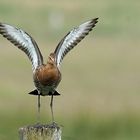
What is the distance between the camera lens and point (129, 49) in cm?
2077

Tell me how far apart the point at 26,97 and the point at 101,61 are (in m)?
3.78

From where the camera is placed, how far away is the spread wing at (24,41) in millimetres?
12062

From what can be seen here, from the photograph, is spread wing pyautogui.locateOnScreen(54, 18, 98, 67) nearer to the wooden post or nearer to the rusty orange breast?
the rusty orange breast

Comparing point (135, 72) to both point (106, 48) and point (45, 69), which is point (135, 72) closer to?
point (106, 48)

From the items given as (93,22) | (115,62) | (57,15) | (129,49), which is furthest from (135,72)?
(57,15)

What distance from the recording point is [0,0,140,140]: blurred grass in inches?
563

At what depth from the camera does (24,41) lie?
12.3 metres

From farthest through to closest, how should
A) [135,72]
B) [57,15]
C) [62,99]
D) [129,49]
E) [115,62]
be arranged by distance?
[57,15] < [129,49] < [115,62] < [135,72] < [62,99]

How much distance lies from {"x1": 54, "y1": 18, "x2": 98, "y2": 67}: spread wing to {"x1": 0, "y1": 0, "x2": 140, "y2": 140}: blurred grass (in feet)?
4.38

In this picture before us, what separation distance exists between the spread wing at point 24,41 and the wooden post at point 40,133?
9.84 feet

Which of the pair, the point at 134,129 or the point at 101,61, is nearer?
the point at 134,129

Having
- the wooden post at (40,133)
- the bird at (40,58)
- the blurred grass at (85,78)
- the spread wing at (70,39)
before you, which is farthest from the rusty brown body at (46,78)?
the wooden post at (40,133)

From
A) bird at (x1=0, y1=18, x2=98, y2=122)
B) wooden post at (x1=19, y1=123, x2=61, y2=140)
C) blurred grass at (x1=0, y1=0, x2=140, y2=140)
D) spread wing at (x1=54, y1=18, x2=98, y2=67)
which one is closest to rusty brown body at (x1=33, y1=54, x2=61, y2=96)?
bird at (x1=0, y1=18, x2=98, y2=122)

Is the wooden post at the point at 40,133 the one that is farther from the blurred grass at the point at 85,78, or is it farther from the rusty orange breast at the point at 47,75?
the blurred grass at the point at 85,78
